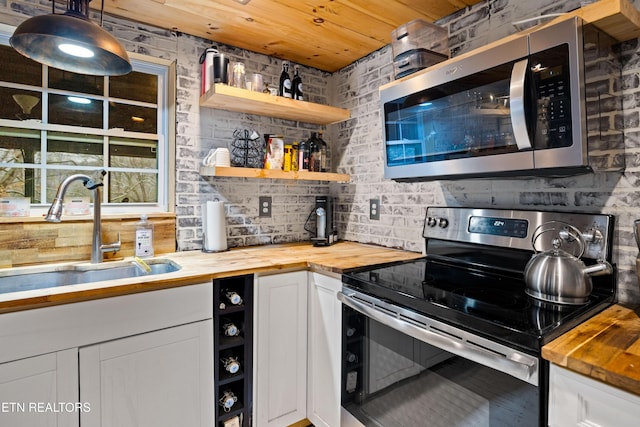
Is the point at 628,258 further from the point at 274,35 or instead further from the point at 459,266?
the point at 274,35

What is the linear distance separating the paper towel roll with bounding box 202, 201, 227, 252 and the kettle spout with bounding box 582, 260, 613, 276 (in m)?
1.71

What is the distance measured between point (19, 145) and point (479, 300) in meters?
2.19

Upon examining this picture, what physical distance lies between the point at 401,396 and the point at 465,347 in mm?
405

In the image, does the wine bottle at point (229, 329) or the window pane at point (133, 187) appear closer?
the wine bottle at point (229, 329)

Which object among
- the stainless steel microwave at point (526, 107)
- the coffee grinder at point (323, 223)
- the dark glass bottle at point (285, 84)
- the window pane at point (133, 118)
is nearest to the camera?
the stainless steel microwave at point (526, 107)

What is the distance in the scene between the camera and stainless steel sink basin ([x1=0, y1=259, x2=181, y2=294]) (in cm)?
153

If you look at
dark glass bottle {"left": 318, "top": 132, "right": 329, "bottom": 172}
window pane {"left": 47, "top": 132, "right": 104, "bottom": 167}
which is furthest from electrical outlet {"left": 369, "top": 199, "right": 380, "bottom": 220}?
window pane {"left": 47, "top": 132, "right": 104, "bottom": 167}

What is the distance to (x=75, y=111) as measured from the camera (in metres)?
1.84

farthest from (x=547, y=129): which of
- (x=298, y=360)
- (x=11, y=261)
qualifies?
(x=11, y=261)

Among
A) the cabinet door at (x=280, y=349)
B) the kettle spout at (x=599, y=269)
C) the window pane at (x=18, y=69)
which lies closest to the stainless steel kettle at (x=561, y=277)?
the kettle spout at (x=599, y=269)

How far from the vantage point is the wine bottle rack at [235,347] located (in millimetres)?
1565

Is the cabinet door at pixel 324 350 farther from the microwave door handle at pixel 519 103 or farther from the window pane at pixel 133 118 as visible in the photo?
the window pane at pixel 133 118

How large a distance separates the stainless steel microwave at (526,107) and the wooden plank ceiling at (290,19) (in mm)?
509

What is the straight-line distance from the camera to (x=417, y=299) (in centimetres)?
120
